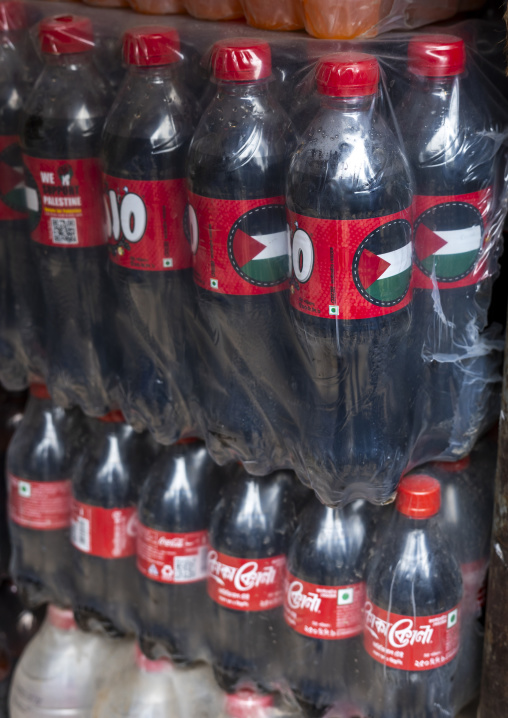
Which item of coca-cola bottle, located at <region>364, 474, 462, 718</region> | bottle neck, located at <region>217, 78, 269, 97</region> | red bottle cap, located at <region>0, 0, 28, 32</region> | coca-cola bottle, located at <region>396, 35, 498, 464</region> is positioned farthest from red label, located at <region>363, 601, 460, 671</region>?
red bottle cap, located at <region>0, 0, 28, 32</region>

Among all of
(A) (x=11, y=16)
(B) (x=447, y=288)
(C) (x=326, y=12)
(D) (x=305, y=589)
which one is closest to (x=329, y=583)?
(D) (x=305, y=589)

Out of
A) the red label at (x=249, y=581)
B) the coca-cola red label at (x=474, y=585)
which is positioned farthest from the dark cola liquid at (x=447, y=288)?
the red label at (x=249, y=581)

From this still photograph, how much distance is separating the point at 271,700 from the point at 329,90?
111 cm

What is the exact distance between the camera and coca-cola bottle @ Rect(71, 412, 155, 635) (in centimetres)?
177

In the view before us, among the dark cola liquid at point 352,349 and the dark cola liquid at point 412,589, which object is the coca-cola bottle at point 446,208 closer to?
the dark cola liquid at point 352,349

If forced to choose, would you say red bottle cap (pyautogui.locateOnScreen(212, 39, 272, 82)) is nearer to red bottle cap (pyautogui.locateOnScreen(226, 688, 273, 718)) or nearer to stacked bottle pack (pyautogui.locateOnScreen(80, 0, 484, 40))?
stacked bottle pack (pyautogui.locateOnScreen(80, 0, 484, 40))

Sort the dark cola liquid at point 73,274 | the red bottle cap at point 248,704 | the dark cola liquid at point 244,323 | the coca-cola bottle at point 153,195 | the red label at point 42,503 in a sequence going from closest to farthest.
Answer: the dark cola liquid at point 244,323 < the coca-cola bottle at point 153,195 < the dark cola liquid at point 73,274 < the red bottle cap at point 248,704 < the red label at point 42,503

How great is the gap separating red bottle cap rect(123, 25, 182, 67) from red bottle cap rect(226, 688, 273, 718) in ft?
3.63

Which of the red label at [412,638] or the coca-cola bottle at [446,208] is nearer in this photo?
the coca-cola bottle at [446,208]

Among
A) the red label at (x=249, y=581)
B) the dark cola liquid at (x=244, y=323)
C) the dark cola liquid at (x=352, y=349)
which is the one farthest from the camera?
the red label at (x=249, y=581)

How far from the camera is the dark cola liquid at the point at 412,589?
1.45 metres

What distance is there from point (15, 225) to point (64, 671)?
3.01 feet

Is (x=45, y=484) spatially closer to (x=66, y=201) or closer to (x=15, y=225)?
(x=15, y=225)

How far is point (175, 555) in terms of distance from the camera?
1.67m
